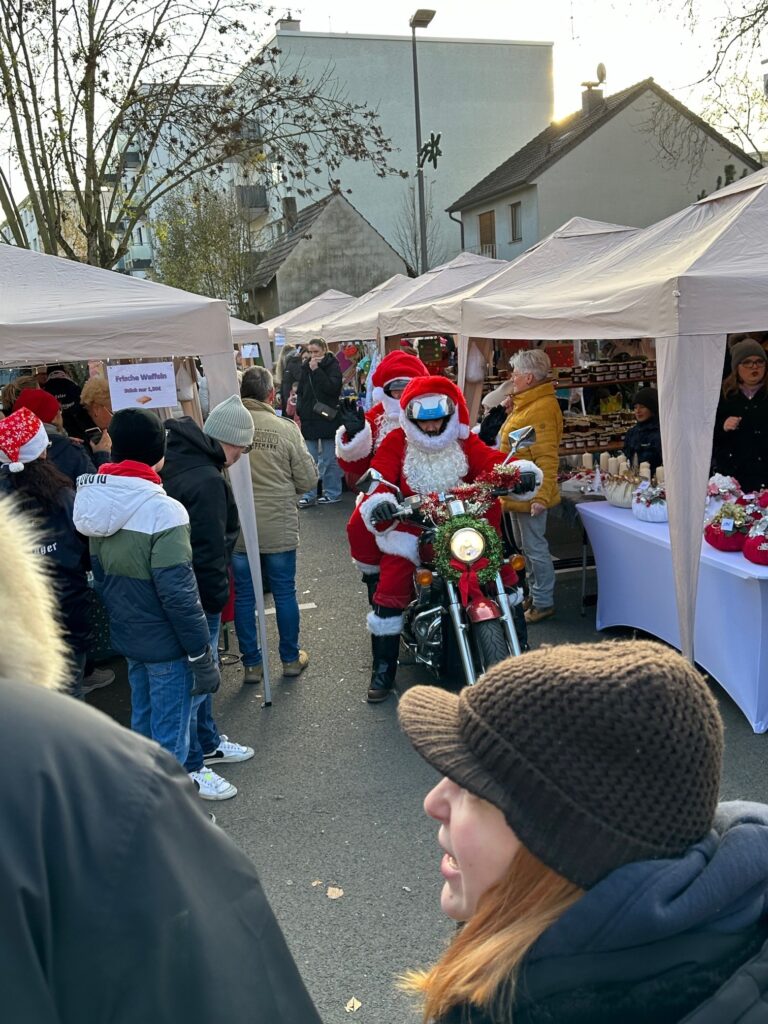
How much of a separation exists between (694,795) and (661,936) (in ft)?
0.57

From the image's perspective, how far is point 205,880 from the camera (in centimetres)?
93

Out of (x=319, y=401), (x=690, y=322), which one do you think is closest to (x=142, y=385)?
(x=690, y=322)

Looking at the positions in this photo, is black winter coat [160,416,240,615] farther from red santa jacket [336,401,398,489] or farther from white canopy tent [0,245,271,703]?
red santa jacket [336,401,398,489]

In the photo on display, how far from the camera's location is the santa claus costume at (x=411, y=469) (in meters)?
5.03

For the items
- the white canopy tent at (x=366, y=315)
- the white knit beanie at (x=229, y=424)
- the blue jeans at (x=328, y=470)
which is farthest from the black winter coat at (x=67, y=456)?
the white canopy tent at (x=366, y=315)

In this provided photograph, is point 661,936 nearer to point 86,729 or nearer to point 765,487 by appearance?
point 86,729

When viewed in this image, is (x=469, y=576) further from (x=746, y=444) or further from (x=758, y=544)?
(x=746, y=444)

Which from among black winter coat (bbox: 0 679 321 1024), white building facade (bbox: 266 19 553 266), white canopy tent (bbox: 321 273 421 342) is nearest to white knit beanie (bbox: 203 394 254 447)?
black winter coat (bbox: 0 679 321 1024)

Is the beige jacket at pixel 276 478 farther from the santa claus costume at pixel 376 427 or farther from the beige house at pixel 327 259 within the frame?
the beige house at pixel 327 259

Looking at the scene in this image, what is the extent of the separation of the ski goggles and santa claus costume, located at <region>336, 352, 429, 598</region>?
2.12 feet

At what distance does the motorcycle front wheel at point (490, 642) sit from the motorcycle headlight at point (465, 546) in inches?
A: 13.4

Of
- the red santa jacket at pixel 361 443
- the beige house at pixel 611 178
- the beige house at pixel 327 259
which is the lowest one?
the red santa jacket at pixel 361 443

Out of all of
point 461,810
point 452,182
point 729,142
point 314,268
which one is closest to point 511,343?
point 461,810

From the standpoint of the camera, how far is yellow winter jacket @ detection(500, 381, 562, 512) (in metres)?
6.39
